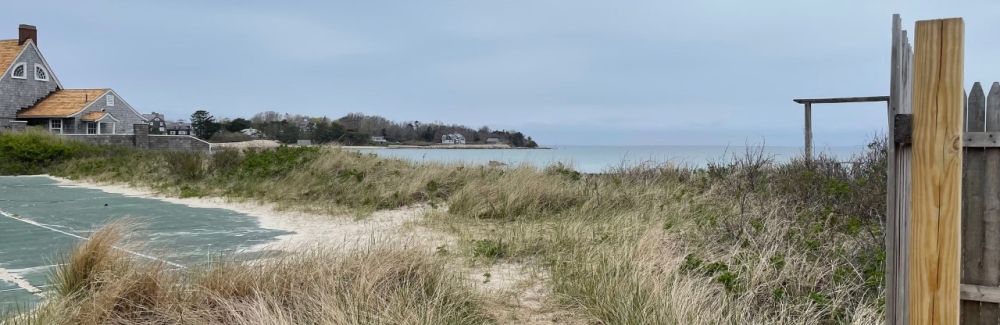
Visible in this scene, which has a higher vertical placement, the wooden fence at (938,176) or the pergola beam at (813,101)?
the pergola beam at (813,101)

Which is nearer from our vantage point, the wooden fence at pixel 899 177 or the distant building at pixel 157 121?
the wooden fence at pixel 899 177

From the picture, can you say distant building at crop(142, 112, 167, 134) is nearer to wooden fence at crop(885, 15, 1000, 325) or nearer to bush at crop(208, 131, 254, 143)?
bush at crop(208, 131, 254, 143)

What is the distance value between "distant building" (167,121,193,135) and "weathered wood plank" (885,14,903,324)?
2649 inches

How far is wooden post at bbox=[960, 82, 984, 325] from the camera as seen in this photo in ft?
7.44

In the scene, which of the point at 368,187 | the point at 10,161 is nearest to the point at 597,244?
the point at 368,187

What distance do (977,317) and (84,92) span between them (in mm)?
41244

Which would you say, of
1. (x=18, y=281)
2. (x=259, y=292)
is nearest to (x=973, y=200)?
(x=259, y=292)

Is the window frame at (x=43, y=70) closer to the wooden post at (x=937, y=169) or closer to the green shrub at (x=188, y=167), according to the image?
the green shrub at (x=188, y=167)

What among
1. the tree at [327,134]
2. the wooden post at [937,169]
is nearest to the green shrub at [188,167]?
the tree at [327,134]

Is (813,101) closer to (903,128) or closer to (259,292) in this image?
(903,128)

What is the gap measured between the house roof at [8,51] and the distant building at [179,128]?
28.3 m

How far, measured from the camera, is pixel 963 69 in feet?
7.25

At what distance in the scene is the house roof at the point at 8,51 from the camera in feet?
108

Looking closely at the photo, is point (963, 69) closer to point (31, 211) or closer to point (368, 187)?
point (368, 187)
